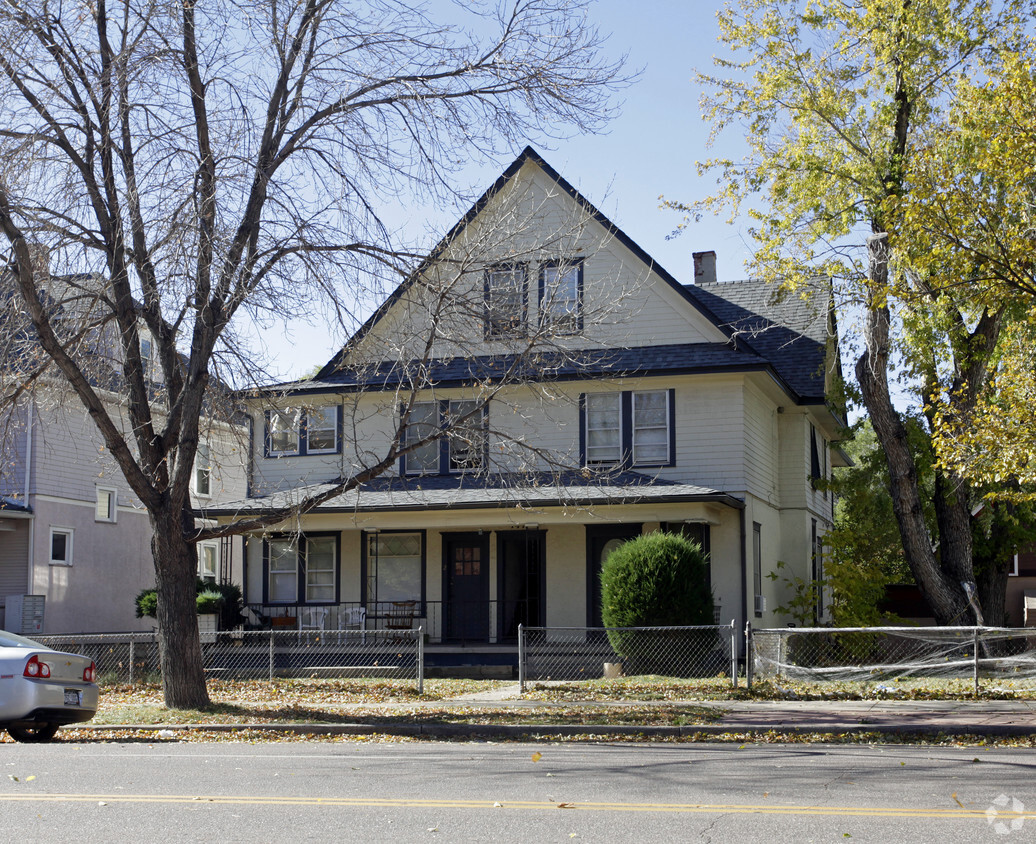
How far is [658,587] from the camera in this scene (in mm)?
19578

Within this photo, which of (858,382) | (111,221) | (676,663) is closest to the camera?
(111,221)

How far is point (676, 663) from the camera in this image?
63.9 feet

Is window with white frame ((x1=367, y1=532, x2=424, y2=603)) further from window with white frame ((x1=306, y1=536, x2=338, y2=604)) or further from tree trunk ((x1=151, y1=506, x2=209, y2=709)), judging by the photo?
tree trunk ((x1=151, y1=506, x2=209, y2=709))

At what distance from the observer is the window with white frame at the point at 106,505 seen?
31559 millimetres

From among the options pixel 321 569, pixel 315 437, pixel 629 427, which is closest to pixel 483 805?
pixel 629 427

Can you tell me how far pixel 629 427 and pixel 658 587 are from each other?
15.9 ft

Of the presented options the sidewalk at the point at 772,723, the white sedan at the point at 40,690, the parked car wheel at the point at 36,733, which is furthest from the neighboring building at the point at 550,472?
the parked car wheel at the point at 36,733

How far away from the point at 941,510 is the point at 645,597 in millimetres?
8380

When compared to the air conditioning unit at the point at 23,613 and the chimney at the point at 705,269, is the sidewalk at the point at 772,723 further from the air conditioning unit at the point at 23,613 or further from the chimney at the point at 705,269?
the chimney at the point at 705,269

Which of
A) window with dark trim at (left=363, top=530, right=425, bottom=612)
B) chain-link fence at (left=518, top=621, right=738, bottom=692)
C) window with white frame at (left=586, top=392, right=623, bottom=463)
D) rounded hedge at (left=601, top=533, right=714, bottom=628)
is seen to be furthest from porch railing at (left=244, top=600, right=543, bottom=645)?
rounded hedge at (left=601, top=533, right=714, bottom=628)

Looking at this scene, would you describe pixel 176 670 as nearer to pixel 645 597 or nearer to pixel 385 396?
pixel 645 597

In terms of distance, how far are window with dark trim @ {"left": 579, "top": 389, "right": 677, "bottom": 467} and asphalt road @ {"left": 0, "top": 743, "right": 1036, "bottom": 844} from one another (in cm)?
1168

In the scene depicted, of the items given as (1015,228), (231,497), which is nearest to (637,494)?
(1015,228)

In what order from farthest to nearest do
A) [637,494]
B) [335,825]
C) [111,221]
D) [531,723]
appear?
[637,494] < [111,221] < [531,723] < [335,825]
